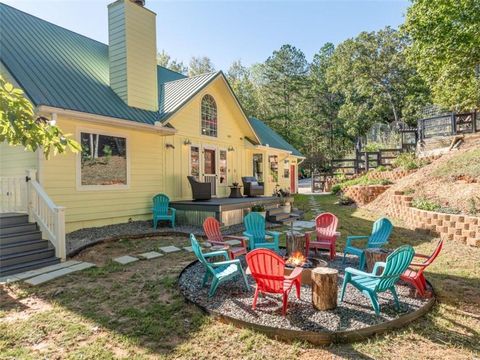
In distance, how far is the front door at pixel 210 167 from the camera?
12.0 m

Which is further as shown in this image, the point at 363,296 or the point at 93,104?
the point at 93,104

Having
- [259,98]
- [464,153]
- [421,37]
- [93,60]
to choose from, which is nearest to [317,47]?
[259,98]

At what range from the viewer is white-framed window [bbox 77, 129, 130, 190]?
794 cm

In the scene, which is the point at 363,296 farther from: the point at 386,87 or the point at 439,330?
the point at 386,87

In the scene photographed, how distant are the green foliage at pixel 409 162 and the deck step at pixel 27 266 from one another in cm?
1441

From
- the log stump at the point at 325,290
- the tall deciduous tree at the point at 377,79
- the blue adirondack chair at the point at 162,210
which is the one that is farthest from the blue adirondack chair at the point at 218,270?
the tall deciduous tree at the point at 377,79

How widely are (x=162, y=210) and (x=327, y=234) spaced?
5.14 metres

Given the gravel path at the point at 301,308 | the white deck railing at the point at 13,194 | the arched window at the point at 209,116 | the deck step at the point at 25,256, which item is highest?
the arched window at the point at 209,116

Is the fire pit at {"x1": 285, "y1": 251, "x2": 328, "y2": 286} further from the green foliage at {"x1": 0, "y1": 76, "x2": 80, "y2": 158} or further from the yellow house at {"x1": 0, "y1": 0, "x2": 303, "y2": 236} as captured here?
the yellow house at {"x1": 0, "y1": 0, "x2": 303, "y2": 236}

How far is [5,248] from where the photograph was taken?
18.2 feet

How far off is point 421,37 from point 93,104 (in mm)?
13088

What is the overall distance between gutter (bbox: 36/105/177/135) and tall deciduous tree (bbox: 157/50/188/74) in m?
25.2

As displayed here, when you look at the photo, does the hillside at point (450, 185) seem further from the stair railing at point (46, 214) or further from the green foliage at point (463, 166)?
the stair railing at point (46, 214)

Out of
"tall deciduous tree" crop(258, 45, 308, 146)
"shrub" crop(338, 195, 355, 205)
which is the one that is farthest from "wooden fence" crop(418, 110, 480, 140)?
"tall deciduous tree" crop(258, 45, 308, 146)
